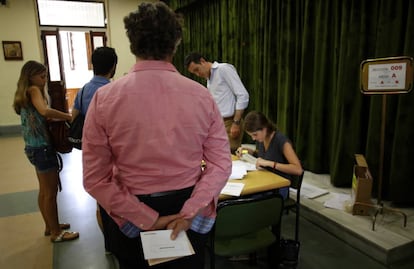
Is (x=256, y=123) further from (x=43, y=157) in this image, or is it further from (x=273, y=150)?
(x=43, y=157)

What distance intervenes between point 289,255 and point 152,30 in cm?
159

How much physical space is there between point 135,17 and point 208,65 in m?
2.22

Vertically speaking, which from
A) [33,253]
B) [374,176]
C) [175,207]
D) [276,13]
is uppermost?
[276,13]

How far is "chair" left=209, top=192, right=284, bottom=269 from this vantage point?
147 cm

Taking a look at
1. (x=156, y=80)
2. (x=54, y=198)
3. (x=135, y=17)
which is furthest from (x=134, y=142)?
(x=54, y=198)

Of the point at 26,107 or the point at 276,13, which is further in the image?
the point at 276,13

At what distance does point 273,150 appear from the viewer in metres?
2.16

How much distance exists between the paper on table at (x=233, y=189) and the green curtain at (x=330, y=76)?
60.3 inches

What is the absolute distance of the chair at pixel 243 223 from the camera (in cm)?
147

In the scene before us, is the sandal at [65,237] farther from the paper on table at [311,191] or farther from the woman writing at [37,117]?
the paper on table at [311,191]

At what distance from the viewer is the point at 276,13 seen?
3.81m

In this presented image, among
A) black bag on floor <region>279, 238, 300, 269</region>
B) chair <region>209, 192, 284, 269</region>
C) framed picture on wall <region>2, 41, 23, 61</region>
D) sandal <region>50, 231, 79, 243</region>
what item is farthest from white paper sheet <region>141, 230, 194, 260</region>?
framed picture on wall <region>2, 41, 23, 61</region>

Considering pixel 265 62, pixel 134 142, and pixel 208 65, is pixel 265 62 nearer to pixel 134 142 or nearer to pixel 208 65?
pixel 208 65

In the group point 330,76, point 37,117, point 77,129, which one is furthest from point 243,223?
point 330,76
